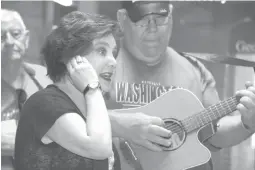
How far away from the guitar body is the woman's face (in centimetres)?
28

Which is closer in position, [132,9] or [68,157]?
[68,157]

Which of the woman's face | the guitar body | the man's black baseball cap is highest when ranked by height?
the man's black baseball cap

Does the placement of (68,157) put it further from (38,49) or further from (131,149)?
(38,49)

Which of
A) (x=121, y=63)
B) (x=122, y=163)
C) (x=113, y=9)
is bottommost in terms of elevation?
(x=122, y=163)

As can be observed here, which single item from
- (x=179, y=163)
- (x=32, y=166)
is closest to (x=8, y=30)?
(x=32, y=166)

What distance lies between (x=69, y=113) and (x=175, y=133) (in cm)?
65

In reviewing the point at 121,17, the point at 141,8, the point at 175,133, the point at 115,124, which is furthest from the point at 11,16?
the point at 175,133

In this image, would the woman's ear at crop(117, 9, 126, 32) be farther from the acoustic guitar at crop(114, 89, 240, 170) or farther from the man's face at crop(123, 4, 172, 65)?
the acoustic guitar at crop(114, 89, 240, 170)

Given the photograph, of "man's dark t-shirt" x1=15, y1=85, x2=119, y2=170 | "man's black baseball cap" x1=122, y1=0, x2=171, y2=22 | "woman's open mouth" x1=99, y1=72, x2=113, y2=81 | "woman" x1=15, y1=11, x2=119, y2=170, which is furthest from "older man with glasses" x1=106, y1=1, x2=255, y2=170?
"man's dark t-shirt" x1=15, y1=85, x2=119, y2=170

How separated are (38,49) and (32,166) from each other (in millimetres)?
732

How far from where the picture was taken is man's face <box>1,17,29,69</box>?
183 cm

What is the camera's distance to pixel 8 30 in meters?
1.83

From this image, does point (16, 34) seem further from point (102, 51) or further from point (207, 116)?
point (207, 116)

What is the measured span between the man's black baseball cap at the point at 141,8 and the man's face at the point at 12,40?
54 cm
